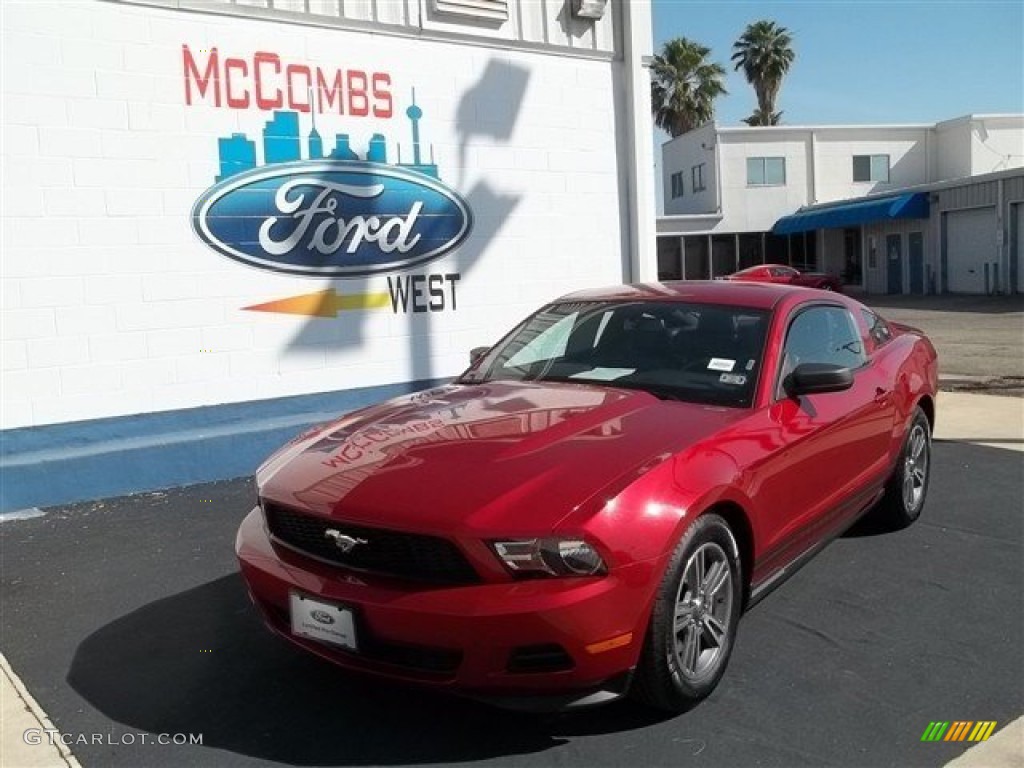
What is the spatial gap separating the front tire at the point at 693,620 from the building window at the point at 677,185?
1573 inches

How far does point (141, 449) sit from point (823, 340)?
15.5ft

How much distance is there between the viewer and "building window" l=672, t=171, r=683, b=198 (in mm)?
41688

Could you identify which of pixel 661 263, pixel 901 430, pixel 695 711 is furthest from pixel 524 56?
pixel 661 263

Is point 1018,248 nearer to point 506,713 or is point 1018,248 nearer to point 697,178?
point 697,178

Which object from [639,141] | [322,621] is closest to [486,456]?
[322,621]

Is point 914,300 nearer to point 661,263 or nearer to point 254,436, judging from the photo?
point 661,263

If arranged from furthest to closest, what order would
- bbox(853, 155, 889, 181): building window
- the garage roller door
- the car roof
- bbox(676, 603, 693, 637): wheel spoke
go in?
bbox(853, 155, 889, 181): building window → the garage roller door → the car roof → bbox(676, 603, 693, 637): wheel spoke

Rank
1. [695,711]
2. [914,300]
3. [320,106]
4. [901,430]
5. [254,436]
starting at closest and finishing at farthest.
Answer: [695,711] → [901,430] → [254,436] → [320,106] → [914,300]

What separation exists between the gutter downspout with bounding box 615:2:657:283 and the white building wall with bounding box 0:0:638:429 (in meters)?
0.68

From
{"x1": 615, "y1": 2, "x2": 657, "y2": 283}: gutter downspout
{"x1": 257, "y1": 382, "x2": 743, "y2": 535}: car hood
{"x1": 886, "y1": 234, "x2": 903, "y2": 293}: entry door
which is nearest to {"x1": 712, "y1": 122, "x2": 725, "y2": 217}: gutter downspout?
{"x1": 886, "y1": 234, "x2": 903, "y2": 293}: entry door

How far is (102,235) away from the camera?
671cm

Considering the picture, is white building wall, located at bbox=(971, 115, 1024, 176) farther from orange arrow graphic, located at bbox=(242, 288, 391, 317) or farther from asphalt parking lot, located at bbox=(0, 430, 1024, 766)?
asphalt parking lot, located at bbox=(0, 430, 1024, 766)

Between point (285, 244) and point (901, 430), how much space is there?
16.0ft

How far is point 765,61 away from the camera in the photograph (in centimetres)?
5138
